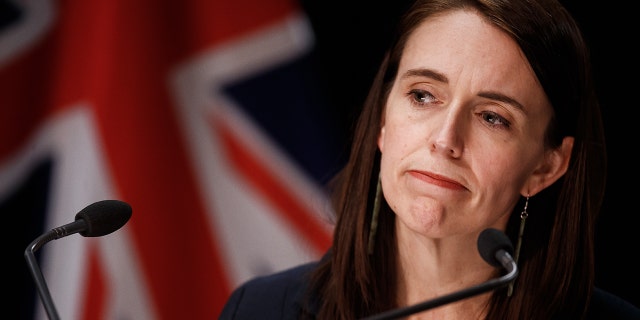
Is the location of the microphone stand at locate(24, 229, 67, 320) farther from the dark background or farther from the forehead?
the dark background

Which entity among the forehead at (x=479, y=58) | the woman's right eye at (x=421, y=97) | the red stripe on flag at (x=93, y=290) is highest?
the forehead at (x=479, y=58)

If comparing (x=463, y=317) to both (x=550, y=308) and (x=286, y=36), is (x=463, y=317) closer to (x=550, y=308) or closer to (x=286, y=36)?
(x=550, y=308)

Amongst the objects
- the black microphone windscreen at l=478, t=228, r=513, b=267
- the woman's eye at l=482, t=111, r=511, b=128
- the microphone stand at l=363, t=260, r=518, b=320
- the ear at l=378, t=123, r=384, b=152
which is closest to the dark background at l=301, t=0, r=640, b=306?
the ear at l=378, t=123, r=384, b=152

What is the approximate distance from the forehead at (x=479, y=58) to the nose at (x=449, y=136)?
7 centimetres

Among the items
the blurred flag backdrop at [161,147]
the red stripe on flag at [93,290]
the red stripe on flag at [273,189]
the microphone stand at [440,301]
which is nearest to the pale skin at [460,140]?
the microphone stand at [440,301]

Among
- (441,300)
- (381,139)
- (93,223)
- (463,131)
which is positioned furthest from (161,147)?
(441,300)

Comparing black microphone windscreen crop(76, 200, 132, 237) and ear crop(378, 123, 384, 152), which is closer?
black microphone windscreen crop(76, 200, 132, 237)

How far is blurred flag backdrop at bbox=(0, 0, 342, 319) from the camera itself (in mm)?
2398

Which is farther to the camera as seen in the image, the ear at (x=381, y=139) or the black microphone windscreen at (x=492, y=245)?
the ear at (x=381, y=139)

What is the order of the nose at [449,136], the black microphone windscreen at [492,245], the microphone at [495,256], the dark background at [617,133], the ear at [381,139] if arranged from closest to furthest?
1. the microphone at [495,256]
2. the black microphone windscreen at [492,245]
3. the nose at [449,136]
4. the ear at [381,139]
5. the dark background at [617,133]

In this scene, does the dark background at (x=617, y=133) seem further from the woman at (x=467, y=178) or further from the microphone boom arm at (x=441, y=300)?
the microphone boom arm at (x=441, y=300)

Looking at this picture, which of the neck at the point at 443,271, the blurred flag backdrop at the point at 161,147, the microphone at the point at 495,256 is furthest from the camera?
the blurred flag backdrop at the point at 161,147

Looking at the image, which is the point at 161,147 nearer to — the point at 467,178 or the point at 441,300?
the point at 467,178

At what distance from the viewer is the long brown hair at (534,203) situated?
167cm
